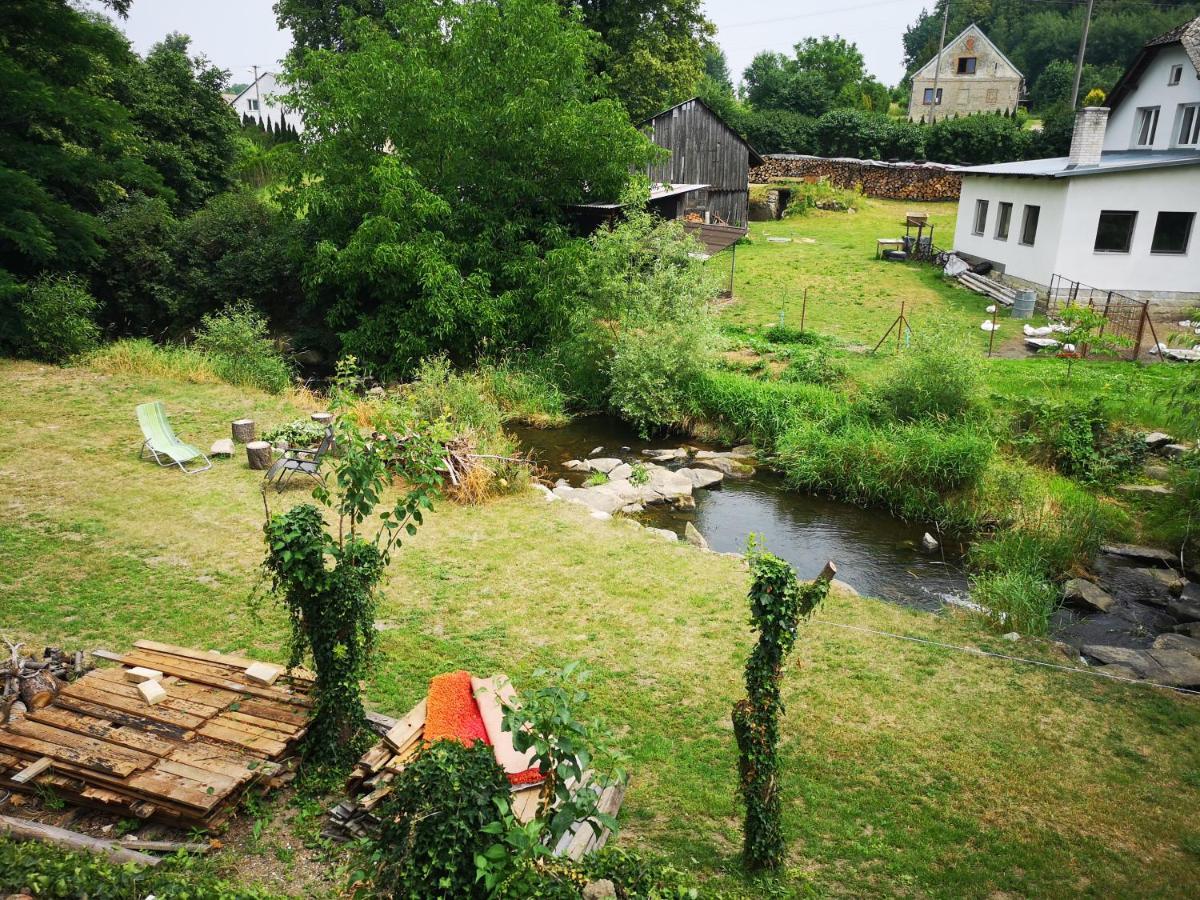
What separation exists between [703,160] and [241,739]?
2837 centimetres

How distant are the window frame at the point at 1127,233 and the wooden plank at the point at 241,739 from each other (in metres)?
23.0

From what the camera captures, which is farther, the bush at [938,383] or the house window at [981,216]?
the house window at [981,216]

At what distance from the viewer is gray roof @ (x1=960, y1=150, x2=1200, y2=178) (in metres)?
20.1

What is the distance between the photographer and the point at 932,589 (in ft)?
36.5

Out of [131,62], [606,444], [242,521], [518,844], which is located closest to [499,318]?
[606,444]

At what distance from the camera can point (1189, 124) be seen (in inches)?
882

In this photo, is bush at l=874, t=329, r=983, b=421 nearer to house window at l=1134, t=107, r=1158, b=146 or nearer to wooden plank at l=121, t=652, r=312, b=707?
wooden plank at l=121, t=652, r=312, b=707

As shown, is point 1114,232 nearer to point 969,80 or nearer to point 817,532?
point 817,532

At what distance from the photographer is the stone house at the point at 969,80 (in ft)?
173

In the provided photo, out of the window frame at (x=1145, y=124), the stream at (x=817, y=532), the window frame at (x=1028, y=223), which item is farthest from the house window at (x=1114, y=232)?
the stream at (x=817, y=532)

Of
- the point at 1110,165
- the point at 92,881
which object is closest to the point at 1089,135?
the point at 1110,165

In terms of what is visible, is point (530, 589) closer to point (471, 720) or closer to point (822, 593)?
point (471, 720)

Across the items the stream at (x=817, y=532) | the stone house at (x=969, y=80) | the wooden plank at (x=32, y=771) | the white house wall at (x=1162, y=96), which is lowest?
the stream at (x=817, y=532)

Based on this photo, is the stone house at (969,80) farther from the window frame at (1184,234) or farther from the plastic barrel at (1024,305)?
the plastic barrel at (1024,305)
